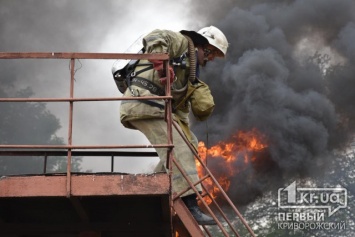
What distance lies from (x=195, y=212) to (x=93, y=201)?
0.92m

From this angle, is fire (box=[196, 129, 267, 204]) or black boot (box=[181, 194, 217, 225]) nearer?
black boot (box=[181, 194, 217, 225])

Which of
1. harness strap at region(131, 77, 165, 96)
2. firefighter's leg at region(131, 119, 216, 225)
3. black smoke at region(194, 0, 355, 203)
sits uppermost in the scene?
black smoke at region(194, 0, 355, 203)

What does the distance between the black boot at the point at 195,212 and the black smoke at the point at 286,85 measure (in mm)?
5970

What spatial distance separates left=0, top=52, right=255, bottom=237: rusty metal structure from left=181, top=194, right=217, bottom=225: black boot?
3.4 inches

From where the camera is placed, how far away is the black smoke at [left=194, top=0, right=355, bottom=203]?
13664 millimetres

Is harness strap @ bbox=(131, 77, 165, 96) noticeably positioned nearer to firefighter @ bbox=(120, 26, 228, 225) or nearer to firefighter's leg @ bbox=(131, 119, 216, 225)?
firefighter @ bbox=(120, 26, 228, 225)

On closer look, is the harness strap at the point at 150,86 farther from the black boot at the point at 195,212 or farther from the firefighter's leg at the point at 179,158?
the black boot at the point at 195,212

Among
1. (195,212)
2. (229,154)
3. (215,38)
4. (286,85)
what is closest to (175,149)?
(195,212)

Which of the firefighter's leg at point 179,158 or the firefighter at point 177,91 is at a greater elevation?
the firefighter at point 177,91

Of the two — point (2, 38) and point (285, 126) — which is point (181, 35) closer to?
point (285, 126)

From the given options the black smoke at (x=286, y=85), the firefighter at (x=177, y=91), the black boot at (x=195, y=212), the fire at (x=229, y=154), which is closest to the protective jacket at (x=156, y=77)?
the firefighter at (x=177, y=91)

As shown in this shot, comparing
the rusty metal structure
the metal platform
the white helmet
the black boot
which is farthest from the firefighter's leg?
the white helmet

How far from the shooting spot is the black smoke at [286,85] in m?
13.7

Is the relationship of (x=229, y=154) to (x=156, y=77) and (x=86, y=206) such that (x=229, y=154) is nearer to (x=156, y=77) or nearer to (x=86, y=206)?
(x=156, y=77)
